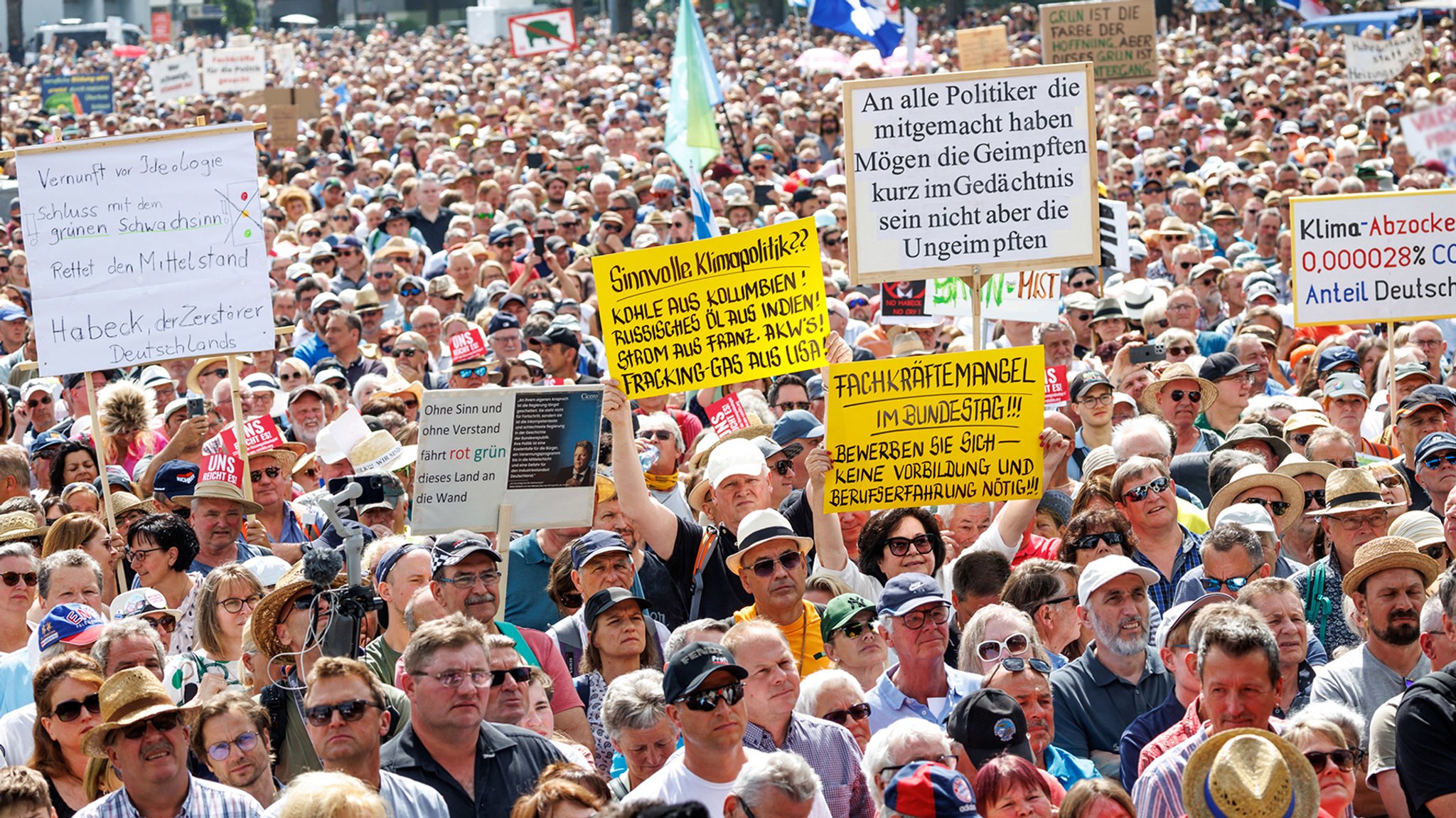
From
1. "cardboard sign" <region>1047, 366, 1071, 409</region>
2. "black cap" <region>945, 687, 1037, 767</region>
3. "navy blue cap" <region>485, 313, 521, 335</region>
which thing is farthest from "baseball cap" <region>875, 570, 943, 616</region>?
"navy blue cap" <region>485, 313, 521, 335</region>

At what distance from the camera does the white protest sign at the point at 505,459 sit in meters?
7.36

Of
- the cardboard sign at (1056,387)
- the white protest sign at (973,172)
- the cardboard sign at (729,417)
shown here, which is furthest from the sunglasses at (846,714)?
the cardboard sign at (1056,387)

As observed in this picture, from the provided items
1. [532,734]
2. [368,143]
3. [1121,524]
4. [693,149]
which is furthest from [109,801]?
[368,143]

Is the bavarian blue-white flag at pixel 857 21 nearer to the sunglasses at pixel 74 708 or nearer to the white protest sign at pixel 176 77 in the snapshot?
the white protest sign at pixel 176 77

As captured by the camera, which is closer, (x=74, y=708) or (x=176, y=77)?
(x=74, y=708)

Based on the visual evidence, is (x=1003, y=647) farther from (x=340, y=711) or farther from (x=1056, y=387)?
(x=1056, y=387)

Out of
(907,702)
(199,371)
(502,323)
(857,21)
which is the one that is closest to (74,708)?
(907,702)

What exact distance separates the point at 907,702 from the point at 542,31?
90.0 ft

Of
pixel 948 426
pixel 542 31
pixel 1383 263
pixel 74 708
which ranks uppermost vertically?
pixel 542 31

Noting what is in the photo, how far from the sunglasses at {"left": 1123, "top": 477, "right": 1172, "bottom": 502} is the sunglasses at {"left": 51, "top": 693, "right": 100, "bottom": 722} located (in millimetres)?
3702

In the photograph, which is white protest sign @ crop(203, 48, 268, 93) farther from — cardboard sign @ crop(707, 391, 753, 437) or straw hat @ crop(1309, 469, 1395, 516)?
straw hat @ crop(1309, 469, 1395, 516)

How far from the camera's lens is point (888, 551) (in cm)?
722

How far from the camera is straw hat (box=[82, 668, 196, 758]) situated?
5.21 m

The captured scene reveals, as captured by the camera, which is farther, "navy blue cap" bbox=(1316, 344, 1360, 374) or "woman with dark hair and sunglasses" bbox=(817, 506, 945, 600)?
"navy blue cap" bbox=(1316, 344, 1360, 374)
